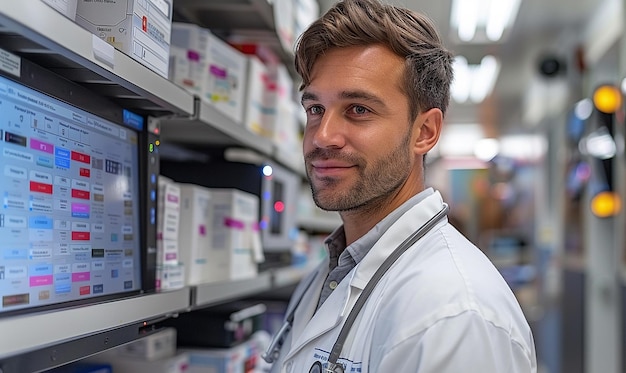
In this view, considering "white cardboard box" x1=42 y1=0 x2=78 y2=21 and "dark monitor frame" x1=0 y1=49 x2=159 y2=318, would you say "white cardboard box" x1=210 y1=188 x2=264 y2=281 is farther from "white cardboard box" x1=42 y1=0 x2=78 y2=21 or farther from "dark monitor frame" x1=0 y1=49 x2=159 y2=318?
"white cardboard box" x1=42 y1=0 x2=78 y2=21

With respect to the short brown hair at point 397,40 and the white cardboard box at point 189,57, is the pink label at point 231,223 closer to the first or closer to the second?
the white cardboard box at point 189,57

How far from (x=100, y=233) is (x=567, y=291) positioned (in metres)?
6.18

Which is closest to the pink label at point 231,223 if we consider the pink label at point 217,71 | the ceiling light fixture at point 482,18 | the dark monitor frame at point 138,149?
the pink label at point 217,71

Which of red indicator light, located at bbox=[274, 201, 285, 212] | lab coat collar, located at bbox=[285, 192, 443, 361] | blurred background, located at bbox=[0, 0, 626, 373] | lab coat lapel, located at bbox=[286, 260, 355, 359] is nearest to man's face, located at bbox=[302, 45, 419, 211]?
lab coat collar, located at bbox=[285, 192, 443, 361]

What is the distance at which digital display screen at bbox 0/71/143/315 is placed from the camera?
1.17 metres

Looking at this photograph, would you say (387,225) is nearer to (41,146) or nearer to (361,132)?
(361,132)

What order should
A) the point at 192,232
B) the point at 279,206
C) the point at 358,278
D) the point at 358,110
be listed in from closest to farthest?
the point at 358,278
the point at 358,110
the point at 192,232
the point at 279,206

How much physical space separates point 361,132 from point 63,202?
71cm

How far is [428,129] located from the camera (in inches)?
71.4

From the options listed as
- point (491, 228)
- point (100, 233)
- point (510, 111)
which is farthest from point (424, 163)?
point (491, 228)

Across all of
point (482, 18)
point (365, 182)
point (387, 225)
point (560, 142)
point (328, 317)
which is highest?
point (482, 18)

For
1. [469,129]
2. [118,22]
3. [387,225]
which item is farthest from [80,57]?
[469,129]

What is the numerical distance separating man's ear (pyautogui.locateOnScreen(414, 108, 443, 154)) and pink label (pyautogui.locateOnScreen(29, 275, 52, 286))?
94 centimetres

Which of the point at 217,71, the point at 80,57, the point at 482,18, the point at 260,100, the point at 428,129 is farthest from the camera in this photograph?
the point at 482,18
